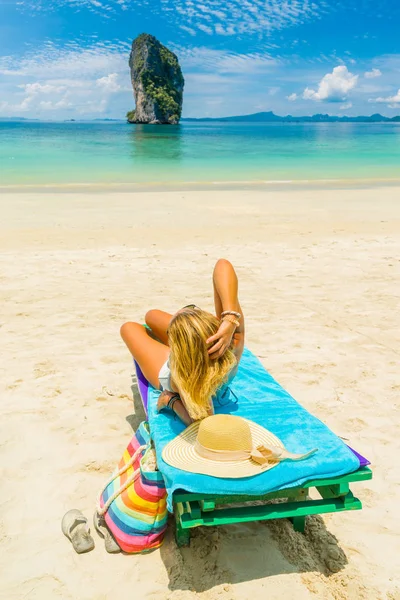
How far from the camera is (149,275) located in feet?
23.7

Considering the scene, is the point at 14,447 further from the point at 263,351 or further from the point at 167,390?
the point at 263,351

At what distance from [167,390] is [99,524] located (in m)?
0.77

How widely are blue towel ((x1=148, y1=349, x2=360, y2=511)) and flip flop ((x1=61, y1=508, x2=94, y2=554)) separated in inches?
20.6

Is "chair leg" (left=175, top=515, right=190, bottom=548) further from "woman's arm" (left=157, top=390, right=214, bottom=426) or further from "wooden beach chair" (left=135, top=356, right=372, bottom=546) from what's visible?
"woman's arm" (left=157, top=390, right=214, bottom=426)

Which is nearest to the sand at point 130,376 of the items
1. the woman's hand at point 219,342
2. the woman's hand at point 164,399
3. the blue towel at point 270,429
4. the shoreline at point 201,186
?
the blue towel at point 270,429

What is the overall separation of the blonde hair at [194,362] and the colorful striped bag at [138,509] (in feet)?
1.28

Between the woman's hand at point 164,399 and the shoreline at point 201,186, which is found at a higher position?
the woman's hand at point 164,399

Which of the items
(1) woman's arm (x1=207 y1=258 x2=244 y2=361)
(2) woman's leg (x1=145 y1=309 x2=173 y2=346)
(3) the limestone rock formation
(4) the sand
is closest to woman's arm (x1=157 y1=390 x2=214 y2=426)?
(1) woman's arm (x1=207 y1=258 x2=244 y2=361)

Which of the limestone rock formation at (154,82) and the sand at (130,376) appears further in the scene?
the limestone rock formation at (154,82)

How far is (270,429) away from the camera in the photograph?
9.57 feet

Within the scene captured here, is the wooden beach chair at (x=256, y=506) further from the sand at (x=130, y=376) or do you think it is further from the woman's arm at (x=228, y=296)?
the woman's arm at (x=228, y=296)

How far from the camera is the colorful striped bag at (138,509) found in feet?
8.46

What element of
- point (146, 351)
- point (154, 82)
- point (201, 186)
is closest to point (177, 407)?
point (146, 351)

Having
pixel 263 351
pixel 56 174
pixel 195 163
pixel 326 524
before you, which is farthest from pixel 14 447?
pixel 195 163
